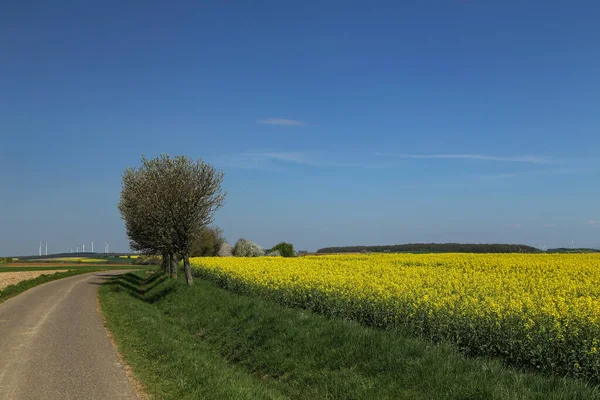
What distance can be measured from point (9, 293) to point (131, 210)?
1275 centimetres

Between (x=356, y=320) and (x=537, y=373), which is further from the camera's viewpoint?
(x=356, y=320)

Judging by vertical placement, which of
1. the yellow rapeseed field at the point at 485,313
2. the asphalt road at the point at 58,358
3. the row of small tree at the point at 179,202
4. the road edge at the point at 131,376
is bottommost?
the road edge at the point at 131,376

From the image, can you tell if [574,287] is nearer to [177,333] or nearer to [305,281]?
[305,281]

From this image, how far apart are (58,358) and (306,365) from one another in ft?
23.0

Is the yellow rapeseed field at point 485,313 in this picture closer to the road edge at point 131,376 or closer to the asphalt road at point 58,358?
the road edge at point 131,376

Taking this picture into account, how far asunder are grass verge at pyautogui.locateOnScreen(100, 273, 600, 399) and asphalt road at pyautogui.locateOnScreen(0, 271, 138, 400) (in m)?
0.65

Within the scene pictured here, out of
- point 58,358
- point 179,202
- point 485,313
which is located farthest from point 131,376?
point 179,202

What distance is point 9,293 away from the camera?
32875 millimetres

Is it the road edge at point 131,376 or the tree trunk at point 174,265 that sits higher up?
the tree trunk at point 174,265

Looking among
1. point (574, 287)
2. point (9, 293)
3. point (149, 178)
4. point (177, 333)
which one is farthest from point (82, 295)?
point (574, 287)

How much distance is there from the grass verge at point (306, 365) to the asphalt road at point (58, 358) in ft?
2.14

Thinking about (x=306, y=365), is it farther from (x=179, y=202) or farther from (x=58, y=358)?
(x=179, y=202)

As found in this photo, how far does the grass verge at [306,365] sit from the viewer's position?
Answer: 9.02 metres

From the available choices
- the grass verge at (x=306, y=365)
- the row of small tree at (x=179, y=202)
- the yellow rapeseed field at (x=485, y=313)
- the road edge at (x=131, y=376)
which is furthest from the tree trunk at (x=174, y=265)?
the road edge at (x=131, y=376)
